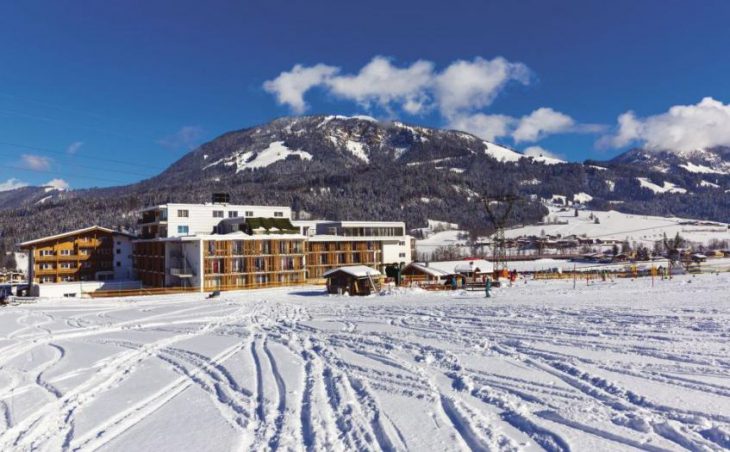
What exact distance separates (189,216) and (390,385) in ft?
188

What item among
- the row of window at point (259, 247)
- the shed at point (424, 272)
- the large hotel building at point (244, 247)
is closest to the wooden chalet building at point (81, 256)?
the large hotel building at point (244, 247)

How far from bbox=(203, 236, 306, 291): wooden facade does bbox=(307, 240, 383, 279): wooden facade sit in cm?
683

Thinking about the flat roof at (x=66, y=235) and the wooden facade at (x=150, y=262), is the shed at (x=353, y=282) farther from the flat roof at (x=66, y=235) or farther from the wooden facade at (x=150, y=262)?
the flat roof at (x=66, y=235)

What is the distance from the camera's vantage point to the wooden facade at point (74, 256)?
6138cm

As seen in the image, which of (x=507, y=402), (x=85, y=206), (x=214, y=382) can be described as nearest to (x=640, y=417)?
(x=507, y=402)

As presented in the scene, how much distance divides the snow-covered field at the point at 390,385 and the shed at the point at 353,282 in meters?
22.7

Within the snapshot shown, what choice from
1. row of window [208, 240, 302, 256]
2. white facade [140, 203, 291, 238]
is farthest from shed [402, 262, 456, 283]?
white facade [140, 203, 291, 238]

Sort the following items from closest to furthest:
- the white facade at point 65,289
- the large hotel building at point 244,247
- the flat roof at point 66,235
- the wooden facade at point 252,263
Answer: the wooden facade at point 252,263
the white facade at point 65,289
the large hotel building at point 244,247
the flat roof at point 66,235

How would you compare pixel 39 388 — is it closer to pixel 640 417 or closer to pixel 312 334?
pixel 312 334

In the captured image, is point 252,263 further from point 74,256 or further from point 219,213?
point 74,256

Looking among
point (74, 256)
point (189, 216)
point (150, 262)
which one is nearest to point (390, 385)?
point (150, 262)

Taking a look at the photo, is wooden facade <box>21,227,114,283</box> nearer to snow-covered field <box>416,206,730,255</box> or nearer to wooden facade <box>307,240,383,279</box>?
wooden facade <box>307,240,383,279</box>

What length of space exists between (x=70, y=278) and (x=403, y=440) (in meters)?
66.8

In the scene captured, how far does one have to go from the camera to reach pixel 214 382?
1184cm
